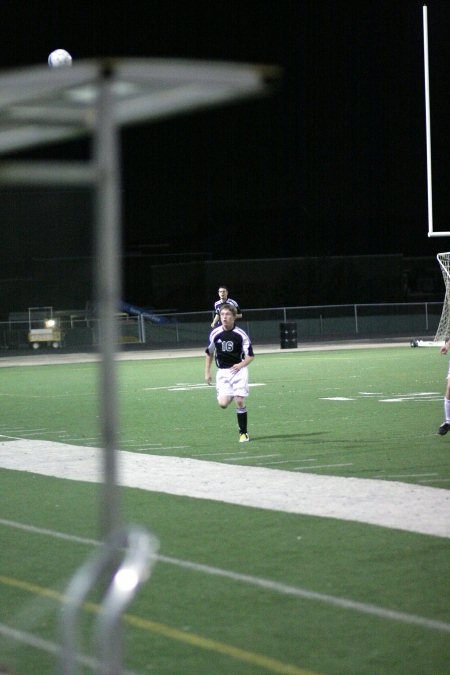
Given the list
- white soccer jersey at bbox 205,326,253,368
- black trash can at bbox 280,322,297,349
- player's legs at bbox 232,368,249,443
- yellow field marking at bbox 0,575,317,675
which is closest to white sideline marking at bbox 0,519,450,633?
yellow field marking at bbox 0,575,317,675

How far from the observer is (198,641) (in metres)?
6.34

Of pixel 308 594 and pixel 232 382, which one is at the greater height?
pixel 232 382

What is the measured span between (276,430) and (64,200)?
47.3 meters

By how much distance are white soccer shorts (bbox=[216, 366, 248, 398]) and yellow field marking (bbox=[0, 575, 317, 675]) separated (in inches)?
314

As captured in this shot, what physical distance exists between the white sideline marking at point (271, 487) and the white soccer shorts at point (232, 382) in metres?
1.74

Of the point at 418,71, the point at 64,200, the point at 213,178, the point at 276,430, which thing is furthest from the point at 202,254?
the point at 276,430

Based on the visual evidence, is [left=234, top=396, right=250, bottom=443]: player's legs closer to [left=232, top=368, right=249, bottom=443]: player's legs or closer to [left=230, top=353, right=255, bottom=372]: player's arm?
[left=232, top=368, right=249, bottom=443]: player's legs

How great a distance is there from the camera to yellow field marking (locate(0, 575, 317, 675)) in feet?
19.2

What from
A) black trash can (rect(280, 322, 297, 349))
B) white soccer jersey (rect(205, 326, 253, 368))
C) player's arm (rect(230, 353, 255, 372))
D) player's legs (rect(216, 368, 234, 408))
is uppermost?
white soccer jersey (rect(205, 326, 253, 368))

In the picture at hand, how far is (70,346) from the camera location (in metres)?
49.2

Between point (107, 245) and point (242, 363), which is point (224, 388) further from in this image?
point (107, 245)

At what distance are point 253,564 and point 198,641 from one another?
179cm

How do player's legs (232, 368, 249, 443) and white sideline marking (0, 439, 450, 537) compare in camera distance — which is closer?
white sideline marking (0, 439, 450, 537)

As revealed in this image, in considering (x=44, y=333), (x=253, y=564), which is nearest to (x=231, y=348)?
(x=253, y=564)
